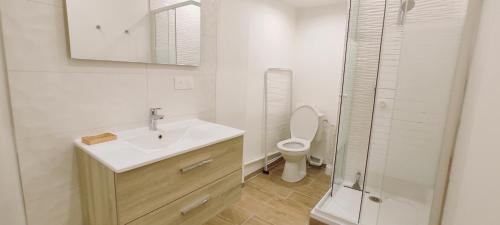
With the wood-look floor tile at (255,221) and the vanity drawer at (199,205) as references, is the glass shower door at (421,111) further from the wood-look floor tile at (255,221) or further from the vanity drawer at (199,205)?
the vanity drawer at (199,205)

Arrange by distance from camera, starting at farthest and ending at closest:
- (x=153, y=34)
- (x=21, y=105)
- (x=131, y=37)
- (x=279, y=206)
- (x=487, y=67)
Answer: (x=279, y=206) → (x=153, y=34) → (x=131, y=37) → (x=21, y=105) → (x=487, y=67)

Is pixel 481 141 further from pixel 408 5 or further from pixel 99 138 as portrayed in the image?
pixel 99 138

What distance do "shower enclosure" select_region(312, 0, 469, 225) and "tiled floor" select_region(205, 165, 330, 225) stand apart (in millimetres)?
300

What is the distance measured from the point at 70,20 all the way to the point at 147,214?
1.05m

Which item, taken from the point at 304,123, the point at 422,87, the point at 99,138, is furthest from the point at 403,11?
the point at 99,138

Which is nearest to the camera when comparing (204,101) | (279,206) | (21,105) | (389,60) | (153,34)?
(21,105)

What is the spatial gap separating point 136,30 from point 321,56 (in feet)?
7.12

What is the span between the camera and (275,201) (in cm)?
218

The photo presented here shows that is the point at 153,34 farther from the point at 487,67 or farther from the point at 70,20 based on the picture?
the point at 487,67

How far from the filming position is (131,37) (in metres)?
1.39

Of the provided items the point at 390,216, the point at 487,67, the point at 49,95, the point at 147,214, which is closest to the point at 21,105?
the point at 49,95

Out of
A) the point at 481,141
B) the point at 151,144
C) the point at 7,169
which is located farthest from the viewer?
the point at 151,144

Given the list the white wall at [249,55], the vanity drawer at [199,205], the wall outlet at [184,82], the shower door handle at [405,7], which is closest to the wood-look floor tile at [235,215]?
the vanity drawer at [199,205]

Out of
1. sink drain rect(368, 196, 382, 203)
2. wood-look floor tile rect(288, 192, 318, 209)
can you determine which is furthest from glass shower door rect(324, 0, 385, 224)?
wood-look floor tile rect(288, 192, 318, 209)
